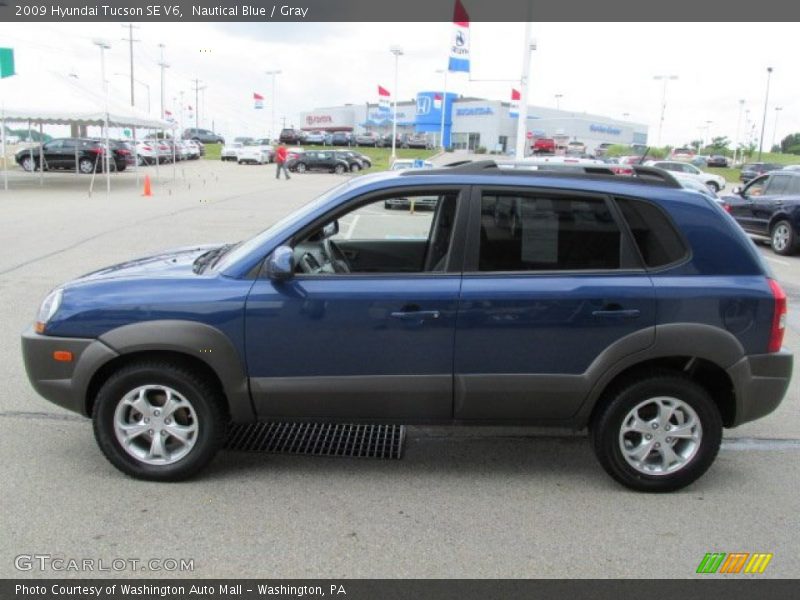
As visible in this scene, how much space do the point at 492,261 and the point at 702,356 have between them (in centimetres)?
123

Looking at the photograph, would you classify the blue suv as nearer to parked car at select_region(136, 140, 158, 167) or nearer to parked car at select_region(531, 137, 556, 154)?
parked car at select_region(136, 140, 158, 167)

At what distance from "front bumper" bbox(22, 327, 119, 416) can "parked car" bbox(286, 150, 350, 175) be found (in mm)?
44055

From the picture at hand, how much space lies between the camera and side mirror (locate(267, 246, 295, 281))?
12.1 feet

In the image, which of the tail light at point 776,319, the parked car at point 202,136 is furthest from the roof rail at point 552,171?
Answer: the parked car at point 202,136

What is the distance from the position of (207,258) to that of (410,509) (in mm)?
2016

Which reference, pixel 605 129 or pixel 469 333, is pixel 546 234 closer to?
pixel 469 333

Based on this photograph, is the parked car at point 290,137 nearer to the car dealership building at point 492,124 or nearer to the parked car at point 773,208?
the car dealership building at point 492,124

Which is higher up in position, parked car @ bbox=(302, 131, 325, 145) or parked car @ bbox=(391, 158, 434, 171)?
parked car @ bbox=(302, 131, 325, 145)

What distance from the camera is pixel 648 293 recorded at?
3803 mm

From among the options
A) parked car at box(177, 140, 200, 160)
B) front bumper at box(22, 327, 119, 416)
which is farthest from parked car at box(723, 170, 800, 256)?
parked car at box(177, 140, 200, 160)

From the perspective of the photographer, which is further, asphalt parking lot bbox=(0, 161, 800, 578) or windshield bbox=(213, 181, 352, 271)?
windshield bbox=(213, 181, 352, 271)

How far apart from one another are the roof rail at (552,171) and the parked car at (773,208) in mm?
11494

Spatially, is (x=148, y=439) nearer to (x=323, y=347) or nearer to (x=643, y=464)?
(x=323, y=347)

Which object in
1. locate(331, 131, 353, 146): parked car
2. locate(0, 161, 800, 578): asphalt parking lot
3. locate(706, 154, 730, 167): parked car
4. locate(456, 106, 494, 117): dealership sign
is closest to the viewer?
locate(0, 161, 800, 578): asphalt parking lot
